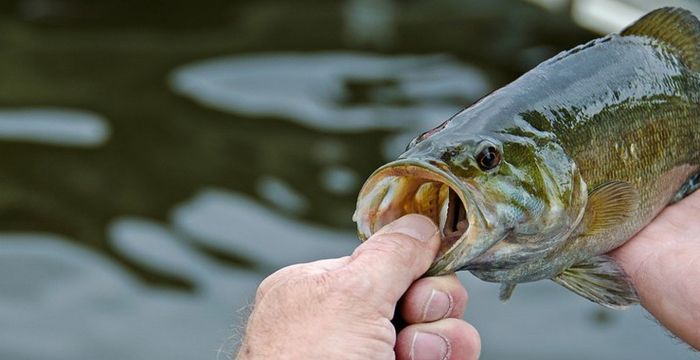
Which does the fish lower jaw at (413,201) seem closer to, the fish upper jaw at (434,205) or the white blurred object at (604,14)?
the fish upper jaw at (434,205)

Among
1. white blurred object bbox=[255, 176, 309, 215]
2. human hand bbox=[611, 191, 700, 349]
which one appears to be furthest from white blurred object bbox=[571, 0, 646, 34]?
human hand bbox=[611, 191, 700, 349]

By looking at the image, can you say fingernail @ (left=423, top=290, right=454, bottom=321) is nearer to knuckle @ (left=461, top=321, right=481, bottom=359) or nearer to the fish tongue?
knuckle @ (left=461, top=321, right=481, bottom=359)

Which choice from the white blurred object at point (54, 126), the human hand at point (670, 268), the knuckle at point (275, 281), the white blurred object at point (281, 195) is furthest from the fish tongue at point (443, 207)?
the white blurred object at point (54, 126)

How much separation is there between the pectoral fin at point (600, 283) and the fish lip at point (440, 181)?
516 millimetres

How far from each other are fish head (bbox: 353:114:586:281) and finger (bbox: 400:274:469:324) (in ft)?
0.12

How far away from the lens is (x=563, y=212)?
2879 millimetres

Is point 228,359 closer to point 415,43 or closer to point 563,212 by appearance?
point 563,212

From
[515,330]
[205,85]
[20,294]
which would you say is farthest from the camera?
[205,85]

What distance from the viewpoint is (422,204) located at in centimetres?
277

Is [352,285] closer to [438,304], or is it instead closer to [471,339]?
[438,304]

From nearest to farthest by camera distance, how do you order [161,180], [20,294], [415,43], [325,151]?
[20,294]
[161,180]
[325,151]
[415,43]

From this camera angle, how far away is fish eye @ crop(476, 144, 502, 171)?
8.95ft

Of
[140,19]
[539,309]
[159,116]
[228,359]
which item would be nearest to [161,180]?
[159,116]

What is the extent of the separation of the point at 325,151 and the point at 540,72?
284 inches
